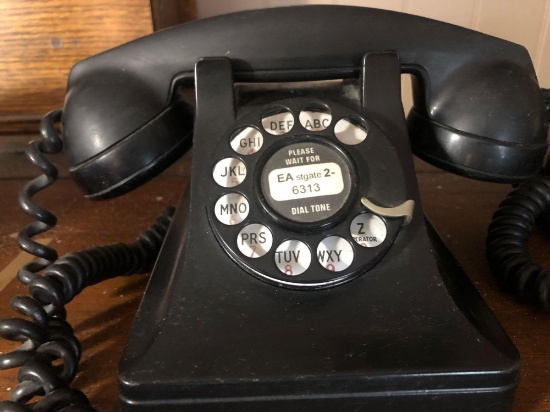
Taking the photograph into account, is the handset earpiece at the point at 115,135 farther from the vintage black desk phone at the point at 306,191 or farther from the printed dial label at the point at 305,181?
the printed dial label at the point at 305,181

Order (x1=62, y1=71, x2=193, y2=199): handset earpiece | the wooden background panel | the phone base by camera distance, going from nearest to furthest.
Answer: the phone base, (x1=62, y1=71, x2=193, y2=199): handset earpiece, the wooden background panel

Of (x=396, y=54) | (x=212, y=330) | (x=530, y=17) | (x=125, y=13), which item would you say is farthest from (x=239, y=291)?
(x=530, y=17)

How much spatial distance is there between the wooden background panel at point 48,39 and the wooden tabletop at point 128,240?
6.1 inches

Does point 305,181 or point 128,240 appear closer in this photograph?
point 305,181

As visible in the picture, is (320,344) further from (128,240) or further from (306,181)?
(128,240)

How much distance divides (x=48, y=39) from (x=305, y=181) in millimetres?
563

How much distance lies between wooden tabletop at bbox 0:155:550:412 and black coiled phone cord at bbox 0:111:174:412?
3 centimetres

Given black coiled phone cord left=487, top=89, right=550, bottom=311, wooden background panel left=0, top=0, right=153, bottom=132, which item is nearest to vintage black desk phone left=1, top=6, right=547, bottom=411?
black coiled phone cord left=487, top=89, right=550, bottom=311

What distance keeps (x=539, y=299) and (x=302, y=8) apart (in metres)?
0.39

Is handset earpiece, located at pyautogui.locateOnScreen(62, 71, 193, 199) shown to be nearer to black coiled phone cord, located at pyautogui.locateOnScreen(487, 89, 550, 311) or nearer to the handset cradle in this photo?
the handset cradle

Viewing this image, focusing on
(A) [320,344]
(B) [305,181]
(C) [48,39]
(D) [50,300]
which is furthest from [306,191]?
(C) [48,39]

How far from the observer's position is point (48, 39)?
828 millimetres

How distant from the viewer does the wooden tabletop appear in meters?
0.50

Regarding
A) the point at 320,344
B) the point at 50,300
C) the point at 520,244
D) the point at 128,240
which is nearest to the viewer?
the point at 320,344
